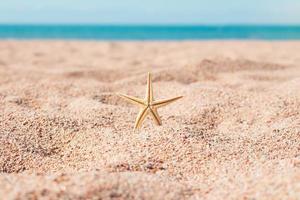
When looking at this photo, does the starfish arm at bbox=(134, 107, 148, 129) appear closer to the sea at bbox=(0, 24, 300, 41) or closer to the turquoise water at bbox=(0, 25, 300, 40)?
the sea at bbox=(0, 24, 300, 41)

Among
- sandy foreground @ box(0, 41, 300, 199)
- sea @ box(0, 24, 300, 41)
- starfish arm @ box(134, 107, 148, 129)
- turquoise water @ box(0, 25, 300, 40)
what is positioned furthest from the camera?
turquoise water @ box(0, 25, 300, 40)

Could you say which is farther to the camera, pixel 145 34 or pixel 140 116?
pixel 145 34

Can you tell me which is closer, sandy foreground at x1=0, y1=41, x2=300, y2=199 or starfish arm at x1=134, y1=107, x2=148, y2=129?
sandy foreground at x1=0, y1=41, x2=300, y2=199

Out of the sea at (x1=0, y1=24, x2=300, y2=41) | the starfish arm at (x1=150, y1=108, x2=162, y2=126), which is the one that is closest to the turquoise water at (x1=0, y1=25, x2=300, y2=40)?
the sea at (x1=0, y1=24, x2=300, y2=41)

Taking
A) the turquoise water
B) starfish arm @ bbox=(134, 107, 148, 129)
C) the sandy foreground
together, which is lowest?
the turquoise water

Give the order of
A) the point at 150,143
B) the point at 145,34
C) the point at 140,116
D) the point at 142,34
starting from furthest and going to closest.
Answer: the point at 142,34
the point at 145,34
the point at 140,116
the point at 150,143

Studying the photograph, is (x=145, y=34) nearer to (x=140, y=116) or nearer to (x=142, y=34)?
(x=142, y=34)

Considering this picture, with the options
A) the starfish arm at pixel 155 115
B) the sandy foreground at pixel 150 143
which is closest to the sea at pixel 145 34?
the sandy foreground at pixel 150 143

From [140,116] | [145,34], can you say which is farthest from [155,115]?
[145,34]

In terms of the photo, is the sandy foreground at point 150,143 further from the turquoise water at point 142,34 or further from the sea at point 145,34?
the turquoise water at point 142,34
